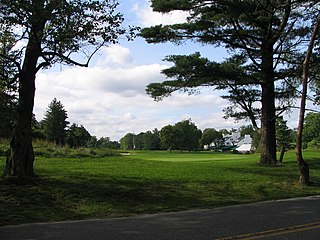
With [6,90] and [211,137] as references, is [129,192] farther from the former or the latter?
[211,137]

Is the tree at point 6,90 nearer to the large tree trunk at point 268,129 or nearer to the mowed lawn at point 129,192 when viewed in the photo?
the mowed lawn at point 129,192

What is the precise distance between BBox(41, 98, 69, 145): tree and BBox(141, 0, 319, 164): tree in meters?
65.3

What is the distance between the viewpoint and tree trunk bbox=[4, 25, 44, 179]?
1141 cm

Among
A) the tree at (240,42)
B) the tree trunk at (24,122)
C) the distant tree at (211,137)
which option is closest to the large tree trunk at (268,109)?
the tree at (240,42)

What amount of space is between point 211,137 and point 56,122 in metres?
66.7

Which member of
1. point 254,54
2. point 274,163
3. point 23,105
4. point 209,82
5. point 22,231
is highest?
point 254,54

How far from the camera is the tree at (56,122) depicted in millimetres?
82375

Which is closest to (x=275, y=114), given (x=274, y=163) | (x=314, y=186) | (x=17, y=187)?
(x=274, y=163)

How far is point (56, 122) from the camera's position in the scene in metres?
84.5

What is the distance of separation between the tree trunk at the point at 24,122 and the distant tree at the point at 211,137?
122 metres

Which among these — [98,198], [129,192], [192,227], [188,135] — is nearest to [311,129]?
[188,135]

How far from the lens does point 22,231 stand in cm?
716

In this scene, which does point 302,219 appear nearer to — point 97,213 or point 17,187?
point 97,213

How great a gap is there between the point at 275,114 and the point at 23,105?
1558 cm
